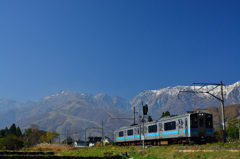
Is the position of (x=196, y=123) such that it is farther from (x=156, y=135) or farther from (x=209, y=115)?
(x=156, y=135)

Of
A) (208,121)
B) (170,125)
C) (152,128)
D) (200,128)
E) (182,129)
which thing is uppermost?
(208,121)

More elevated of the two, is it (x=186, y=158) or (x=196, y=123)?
(x=196, y=123)

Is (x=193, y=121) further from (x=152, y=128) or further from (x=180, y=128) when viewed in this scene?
(x=152, y=128)

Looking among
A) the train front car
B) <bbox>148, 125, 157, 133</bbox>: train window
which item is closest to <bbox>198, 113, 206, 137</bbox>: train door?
the train front car

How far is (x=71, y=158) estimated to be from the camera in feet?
78.9

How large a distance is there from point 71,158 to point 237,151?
1283 centimetres

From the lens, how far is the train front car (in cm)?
3272

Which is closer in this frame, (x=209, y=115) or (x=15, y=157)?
(x=15, y=157)

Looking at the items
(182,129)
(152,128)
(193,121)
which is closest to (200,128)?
(193,121)

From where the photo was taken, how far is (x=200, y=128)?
3319 centimetres

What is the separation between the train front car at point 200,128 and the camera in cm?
3272

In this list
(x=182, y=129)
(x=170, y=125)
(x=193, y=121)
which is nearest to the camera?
(x=193, y=121)

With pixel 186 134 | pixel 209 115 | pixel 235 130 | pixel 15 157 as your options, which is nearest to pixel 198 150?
pixel 186 134

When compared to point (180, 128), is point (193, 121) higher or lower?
higher
